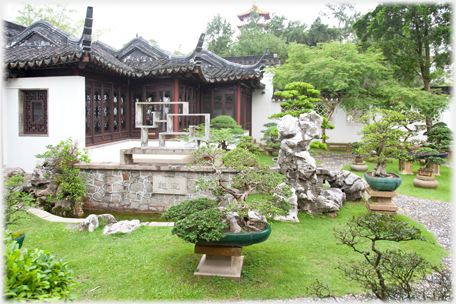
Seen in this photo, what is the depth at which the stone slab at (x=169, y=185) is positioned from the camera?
24.5ft

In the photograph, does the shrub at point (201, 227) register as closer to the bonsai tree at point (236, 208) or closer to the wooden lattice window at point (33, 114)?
the bonsai tree at point (236, 208)

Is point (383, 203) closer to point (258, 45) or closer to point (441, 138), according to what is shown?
point (441, 138)

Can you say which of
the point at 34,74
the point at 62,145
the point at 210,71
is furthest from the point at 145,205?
the point at 210,71

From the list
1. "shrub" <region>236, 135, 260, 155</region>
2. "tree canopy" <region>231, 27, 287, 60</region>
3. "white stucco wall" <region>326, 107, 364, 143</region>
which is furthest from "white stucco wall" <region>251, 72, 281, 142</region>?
"tree canopy" <region>231, 27, 287, 60</region>

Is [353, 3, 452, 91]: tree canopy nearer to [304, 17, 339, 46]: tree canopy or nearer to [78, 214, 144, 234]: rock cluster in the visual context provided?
[304, 17, 339, 46]: tree canopy

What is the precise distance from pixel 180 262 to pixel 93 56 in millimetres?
5592

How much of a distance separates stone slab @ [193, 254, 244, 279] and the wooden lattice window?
6883 millimetres

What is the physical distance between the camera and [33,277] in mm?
2207

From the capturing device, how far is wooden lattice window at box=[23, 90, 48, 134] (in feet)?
29.2

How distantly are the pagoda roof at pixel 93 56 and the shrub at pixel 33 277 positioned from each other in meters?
6.07

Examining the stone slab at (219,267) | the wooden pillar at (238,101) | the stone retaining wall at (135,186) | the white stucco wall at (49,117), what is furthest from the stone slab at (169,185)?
the wooden pillar at (238,101)

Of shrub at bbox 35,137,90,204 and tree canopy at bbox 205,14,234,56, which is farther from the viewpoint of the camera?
tree canopy at bbox 205,14,234,56

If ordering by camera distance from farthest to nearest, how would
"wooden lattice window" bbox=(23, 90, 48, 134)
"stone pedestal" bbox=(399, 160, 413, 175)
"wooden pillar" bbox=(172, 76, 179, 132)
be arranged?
"stone pedestal" bbox=(399, 160, 413, 175) → "wooden pillar" bbox=(172, 76, 179, 132) → "wooden lattice window" bbox=(23, 90, 48, 134)

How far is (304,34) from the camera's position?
25.9 metres
